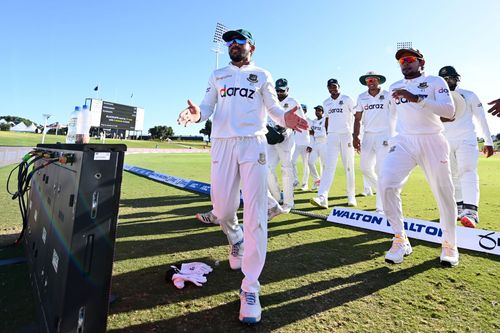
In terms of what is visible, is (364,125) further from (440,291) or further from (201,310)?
(201,310)

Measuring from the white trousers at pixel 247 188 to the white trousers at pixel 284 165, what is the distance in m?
3.14

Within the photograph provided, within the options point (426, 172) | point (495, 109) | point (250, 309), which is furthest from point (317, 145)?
point (250, 309)

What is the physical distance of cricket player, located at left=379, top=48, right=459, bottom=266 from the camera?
10.9 ft

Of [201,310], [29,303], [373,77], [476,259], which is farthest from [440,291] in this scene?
[373,77]

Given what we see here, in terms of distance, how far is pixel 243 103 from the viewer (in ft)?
8.66

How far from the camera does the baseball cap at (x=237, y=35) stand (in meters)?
2.77

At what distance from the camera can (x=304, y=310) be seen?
2.29 metres

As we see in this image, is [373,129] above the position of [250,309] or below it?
above

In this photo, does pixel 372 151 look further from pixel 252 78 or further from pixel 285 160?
pixel 252 78

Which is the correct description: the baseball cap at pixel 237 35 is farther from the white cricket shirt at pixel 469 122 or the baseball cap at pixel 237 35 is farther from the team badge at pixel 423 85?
the white cricket shirt at pixel 469 122

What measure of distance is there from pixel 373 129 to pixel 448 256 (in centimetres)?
338

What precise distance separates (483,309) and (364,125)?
449 cm

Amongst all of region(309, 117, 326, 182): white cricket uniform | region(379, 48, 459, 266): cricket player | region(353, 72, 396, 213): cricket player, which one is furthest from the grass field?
region(309, 117, 326, 182): white cricket uniform

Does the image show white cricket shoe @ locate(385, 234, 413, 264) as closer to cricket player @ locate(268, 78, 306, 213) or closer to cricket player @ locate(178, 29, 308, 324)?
cricket player @ locate(178, 29, 308, 324)
